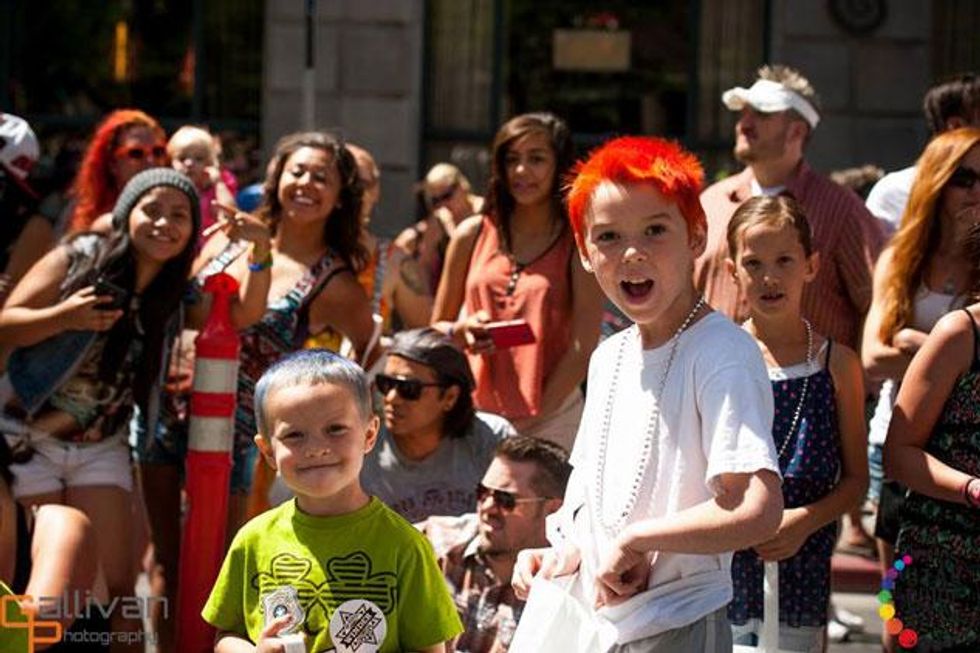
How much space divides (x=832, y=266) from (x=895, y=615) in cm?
172

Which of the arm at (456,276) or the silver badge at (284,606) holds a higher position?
the arm at (456,276)

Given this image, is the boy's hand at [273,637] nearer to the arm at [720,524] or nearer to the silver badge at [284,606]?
the silver badge at [284,606]

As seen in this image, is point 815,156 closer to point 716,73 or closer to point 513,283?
point 716,73

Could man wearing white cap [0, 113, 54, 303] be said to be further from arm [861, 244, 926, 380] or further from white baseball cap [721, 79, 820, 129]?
arm [861, 244, 926, 380]

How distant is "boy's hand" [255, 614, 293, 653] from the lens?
408 cm

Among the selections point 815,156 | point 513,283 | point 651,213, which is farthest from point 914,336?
point 815,156

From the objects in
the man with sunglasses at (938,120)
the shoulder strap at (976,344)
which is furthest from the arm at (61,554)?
the man with sunglasses at (938,120)

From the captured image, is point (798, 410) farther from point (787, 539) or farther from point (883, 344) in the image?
point (883, 344)

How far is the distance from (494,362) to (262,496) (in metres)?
1.01

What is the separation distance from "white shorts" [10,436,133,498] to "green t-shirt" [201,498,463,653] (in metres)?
2.08

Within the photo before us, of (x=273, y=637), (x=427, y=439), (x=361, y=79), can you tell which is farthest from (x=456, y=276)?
(x=361, y=79)

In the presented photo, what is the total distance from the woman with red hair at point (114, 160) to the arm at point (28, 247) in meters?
0.24

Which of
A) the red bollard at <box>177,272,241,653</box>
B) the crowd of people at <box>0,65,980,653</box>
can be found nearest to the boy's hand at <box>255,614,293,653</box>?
the crowd of people at <box>0,65,980,653</box>

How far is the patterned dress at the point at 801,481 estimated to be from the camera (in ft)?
17.5
